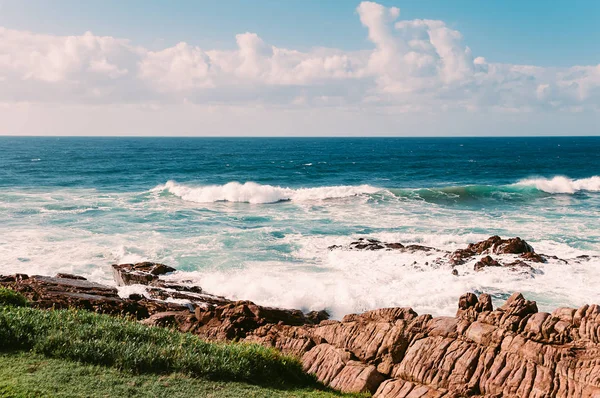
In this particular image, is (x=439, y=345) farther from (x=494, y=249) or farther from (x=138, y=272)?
(x=494, y=249)

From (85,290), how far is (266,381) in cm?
1188

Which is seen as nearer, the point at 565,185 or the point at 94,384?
the point at 94,384

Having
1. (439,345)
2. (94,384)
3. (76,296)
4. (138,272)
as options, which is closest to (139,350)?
(94,384)

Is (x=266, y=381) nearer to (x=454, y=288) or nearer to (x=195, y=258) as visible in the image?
(x=454, y=288)

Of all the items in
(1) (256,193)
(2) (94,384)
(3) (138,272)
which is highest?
(2) (94,384)

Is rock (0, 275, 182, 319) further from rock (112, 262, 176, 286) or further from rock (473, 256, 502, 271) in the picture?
rock (473, 256, 502, 271)

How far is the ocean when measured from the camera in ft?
72.7

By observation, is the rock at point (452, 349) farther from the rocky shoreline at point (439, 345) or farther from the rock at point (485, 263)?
the rock at point (485, 263)

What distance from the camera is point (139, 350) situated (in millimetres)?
10367

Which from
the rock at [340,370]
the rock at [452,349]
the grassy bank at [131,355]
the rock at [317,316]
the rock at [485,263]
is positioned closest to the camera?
the grassy bank at [131,355]

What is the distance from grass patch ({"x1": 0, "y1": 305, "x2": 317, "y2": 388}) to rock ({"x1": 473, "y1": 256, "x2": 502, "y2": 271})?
15865 millimetres

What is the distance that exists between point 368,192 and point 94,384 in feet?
156

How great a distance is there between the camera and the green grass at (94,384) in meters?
8.70

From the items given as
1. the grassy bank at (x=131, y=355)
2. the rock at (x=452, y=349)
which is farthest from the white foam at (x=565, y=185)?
the grassy bank at (x=131, y=355)
